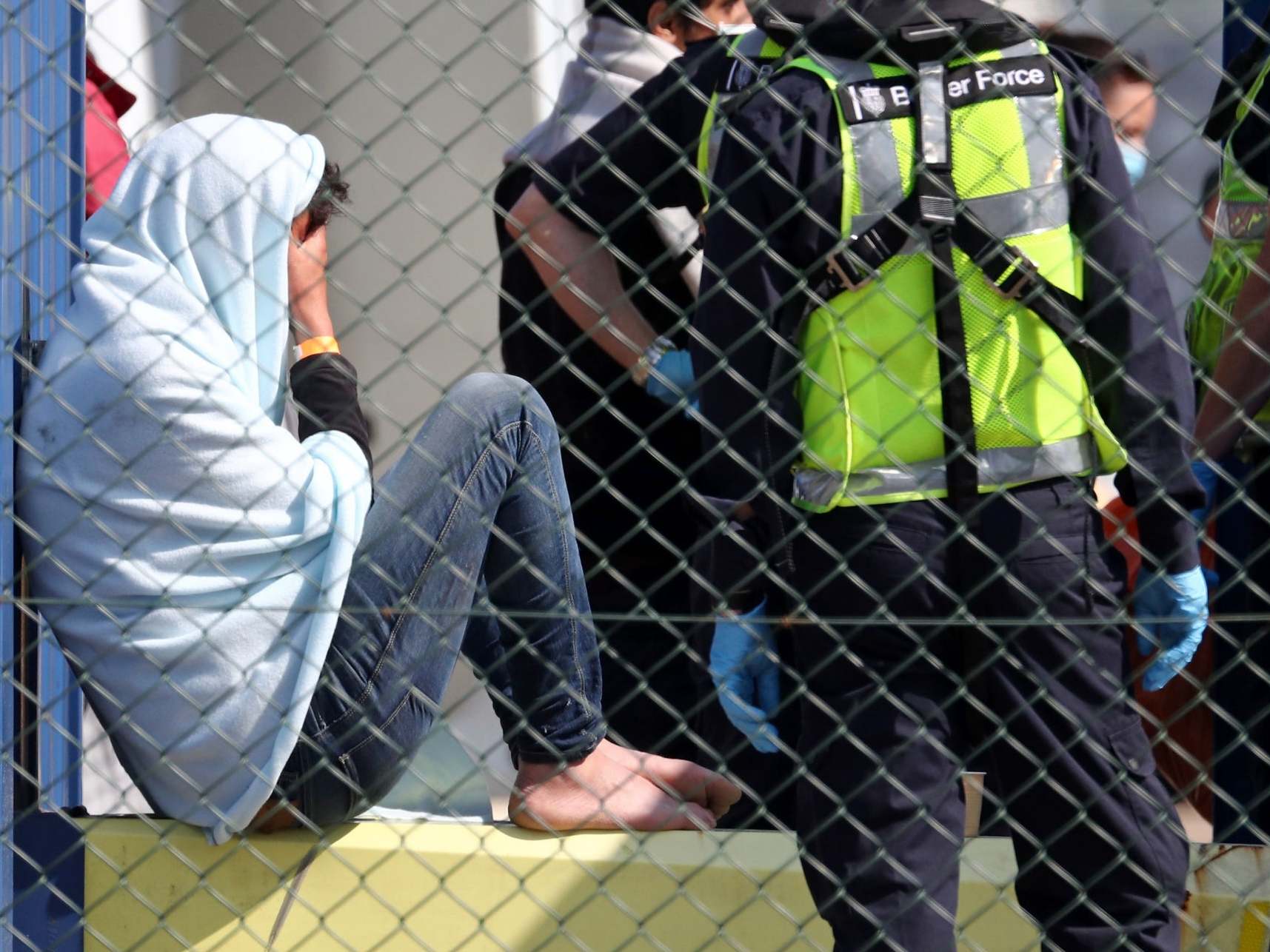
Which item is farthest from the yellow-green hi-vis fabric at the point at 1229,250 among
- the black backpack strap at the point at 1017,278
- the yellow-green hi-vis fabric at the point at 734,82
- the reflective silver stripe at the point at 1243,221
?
the yellow-green hi-vis fabric at the point at 734,82

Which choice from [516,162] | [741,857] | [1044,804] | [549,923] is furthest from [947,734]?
[516,162]

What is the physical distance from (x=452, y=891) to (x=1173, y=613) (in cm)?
116

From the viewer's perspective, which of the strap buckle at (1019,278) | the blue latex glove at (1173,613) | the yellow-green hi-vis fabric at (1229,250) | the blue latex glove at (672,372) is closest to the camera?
the strap buckle at (1019,278)

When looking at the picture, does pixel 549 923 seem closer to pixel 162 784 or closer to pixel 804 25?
pixel 162 784

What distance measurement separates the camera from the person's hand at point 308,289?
249cm

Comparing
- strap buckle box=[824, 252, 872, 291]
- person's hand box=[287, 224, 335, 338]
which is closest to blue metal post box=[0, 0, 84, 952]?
person's hand box=[287, 224, 335, 338]

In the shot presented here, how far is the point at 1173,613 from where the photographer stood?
2158 mm

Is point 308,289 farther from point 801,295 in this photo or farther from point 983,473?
point 983,473

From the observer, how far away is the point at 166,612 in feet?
7.36

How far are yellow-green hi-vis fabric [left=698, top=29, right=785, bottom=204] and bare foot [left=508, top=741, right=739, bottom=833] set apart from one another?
926 mm

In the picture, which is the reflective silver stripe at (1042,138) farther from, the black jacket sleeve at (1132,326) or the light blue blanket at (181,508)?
the light blue blanket at (181,508)

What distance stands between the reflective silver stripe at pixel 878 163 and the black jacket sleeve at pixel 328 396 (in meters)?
0.89

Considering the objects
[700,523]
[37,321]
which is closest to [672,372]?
[700,523]

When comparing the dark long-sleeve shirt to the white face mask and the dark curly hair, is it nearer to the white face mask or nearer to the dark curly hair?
the white face mask
